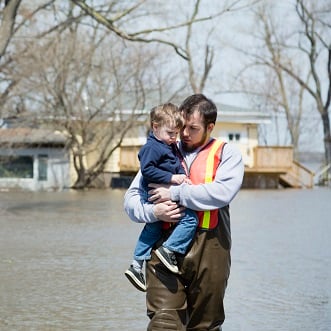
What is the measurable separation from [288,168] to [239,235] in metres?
31.7

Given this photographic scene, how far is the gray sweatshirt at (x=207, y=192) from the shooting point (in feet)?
15.5

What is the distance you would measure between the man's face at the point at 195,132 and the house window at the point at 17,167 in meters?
38.7

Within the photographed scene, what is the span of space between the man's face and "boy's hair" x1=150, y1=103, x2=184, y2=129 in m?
0.06

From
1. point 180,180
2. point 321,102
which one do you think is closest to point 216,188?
point 180,180

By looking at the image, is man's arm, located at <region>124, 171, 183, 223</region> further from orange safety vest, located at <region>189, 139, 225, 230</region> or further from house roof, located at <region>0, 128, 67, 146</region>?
house roof, located at <region>0, 128, 67, 146</region>

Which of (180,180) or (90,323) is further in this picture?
(90,323)

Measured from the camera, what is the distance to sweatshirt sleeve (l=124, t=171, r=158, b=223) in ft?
15.8

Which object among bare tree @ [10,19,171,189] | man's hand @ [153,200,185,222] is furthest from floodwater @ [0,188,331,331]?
bare tree @ [10,19,171,189]

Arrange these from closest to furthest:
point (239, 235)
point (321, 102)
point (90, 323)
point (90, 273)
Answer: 1. point (90, 323)
2. point (90, 273)
3. point (239, 235)
4. point (321, 102)

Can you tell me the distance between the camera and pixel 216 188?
187 inches

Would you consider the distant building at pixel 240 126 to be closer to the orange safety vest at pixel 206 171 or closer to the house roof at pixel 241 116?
the house roof at pixel 241 116

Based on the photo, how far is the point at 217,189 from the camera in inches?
187

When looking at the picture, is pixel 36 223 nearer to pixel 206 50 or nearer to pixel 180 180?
pixel 180 180

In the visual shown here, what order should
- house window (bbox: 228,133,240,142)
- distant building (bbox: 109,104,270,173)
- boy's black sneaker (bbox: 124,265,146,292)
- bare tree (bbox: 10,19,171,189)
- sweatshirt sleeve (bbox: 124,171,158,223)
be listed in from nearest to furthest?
1. sweatshirt sleeve (bbox: 124,171,158,223)
2. boy's black sneaker (bbox: 124,265,146,292)
3. bare tree (bbox: 10,19,171,189)
4. distant building (bbox: 109,104,270,173)
5. house window (bbox: 228,133,240,142)
